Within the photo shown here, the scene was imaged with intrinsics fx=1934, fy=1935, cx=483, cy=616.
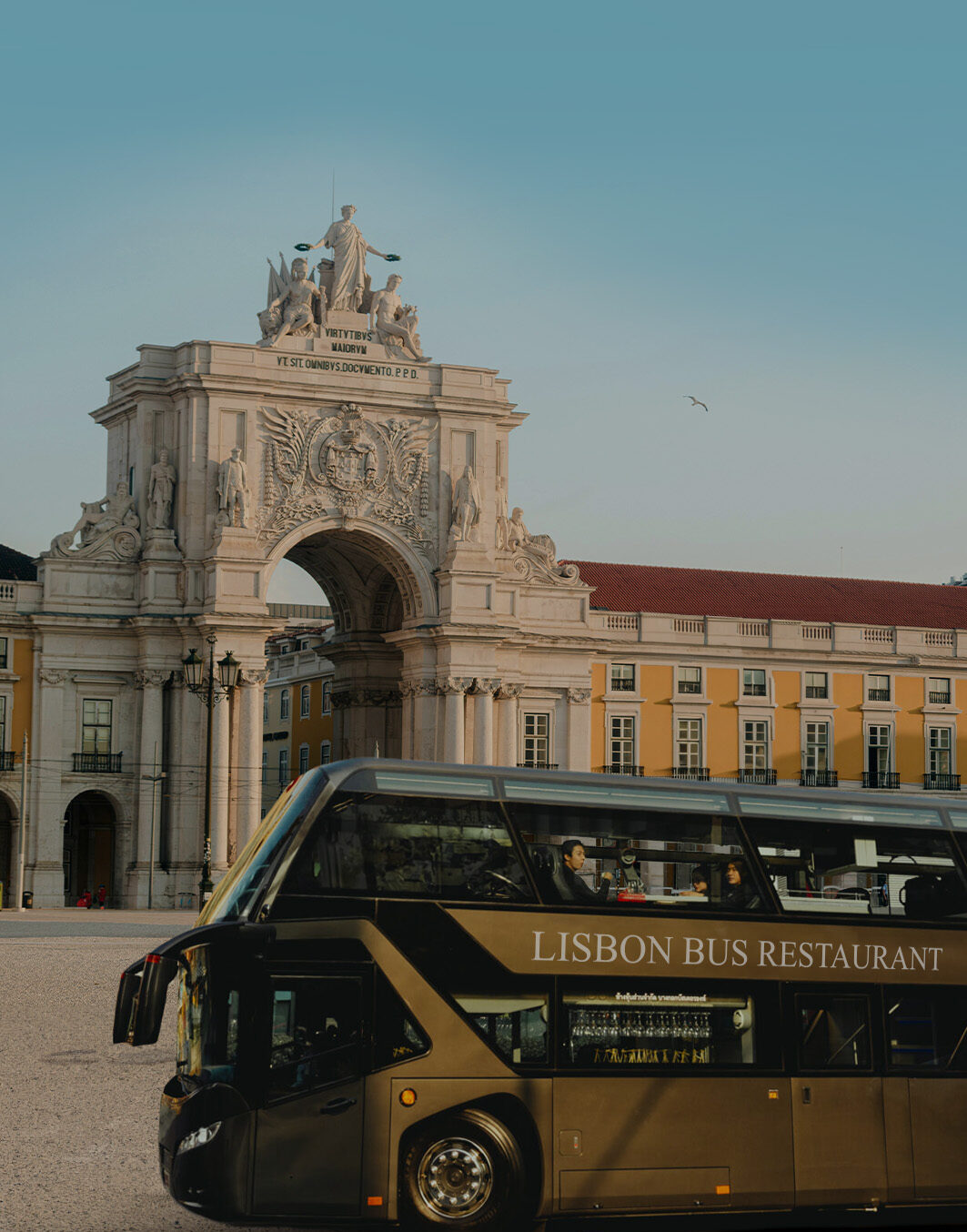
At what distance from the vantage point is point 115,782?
6500 cm

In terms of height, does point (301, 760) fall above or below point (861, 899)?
above

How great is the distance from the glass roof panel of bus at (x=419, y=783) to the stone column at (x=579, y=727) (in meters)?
55.2

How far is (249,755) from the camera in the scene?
63.9m

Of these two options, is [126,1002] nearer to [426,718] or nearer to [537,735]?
[426,718]

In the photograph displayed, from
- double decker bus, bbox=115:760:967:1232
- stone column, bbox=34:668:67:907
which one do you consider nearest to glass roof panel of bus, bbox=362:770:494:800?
double decker bus, bbox=115:760:967:1232

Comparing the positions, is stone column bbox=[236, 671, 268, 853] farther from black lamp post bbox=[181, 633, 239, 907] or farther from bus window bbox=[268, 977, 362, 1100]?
bus window bbox=[268, 977, 362, 1100]

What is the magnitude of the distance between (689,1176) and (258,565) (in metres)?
50.7

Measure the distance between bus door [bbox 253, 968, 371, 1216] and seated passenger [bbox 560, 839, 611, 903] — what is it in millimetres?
1867

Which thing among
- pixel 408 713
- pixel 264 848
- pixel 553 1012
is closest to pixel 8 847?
pixel 408 713

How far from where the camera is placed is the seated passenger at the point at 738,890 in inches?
640

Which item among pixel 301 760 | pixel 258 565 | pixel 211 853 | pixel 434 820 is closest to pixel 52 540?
pixel 258 565

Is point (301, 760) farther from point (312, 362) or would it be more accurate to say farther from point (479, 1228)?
point (479, 1228)

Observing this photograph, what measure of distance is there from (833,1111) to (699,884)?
218 cm

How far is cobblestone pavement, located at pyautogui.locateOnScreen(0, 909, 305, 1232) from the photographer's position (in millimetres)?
16484
